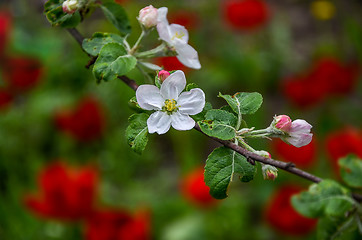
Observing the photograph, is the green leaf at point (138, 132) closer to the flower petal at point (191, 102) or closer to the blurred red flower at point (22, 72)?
the flower petal at point (191, 102)

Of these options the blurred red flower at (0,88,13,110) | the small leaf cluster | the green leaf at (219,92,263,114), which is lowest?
the blurred red flower at (0,88,13,110)

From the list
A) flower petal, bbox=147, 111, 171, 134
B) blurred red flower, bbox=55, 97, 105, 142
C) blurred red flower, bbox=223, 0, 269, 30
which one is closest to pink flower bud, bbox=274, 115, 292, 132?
flower petal, bbox=147, 111, 171, 134

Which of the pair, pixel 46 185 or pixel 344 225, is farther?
pixel 46 185

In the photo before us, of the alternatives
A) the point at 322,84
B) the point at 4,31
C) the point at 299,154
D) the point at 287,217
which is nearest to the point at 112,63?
the point at 287,217

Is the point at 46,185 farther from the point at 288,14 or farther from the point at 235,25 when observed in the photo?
the point at 288,14

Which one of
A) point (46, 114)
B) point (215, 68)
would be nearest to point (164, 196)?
point (46, 114)

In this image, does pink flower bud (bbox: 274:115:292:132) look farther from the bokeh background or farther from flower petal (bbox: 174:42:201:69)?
the bokeh background

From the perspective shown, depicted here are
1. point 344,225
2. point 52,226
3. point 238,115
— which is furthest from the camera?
point 52,226
